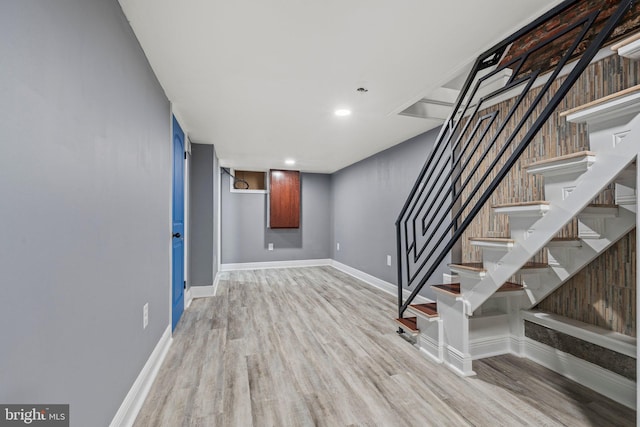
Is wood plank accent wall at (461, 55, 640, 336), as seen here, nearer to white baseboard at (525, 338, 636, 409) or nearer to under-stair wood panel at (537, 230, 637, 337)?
under-stair wood panel at (537, 230, 637, 337)

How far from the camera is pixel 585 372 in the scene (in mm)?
1726

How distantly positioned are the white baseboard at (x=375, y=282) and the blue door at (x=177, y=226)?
8.77 feet

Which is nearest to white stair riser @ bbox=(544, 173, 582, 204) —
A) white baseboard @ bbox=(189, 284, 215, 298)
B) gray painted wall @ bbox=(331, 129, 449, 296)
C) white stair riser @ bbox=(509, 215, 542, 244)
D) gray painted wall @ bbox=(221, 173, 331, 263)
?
white stair riser @ bbox=(509, 215, 542, 244)

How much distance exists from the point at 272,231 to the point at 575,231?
489cm

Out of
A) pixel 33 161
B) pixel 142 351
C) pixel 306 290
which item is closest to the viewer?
pixel 33 161

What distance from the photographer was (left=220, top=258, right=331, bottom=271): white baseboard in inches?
222

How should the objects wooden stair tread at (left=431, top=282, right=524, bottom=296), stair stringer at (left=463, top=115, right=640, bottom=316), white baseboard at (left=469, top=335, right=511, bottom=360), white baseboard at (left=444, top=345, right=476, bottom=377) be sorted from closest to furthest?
stair stringer at (left=463, top=115, right=640, bottom=316), white baseboard at (left=444, top=345, right=476, bottom=377), wooden stair tread at (left=431, top=282, right=524, bottom=296), white baseboard at (left=469, top=335, right=511, bottom=360)

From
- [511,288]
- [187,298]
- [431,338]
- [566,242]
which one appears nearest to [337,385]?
[431,338]

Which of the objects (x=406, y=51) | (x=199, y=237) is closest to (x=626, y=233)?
(x=406, y=51)

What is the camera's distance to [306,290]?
4098 mm

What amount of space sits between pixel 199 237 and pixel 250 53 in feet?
8.83

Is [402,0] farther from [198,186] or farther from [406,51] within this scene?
[198,186]

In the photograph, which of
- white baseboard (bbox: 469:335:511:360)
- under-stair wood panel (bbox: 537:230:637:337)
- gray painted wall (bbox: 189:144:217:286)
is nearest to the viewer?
under-stair wood panel (bbox: 537:230:637:337)

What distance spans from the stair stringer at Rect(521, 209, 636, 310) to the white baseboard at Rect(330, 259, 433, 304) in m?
1.31
